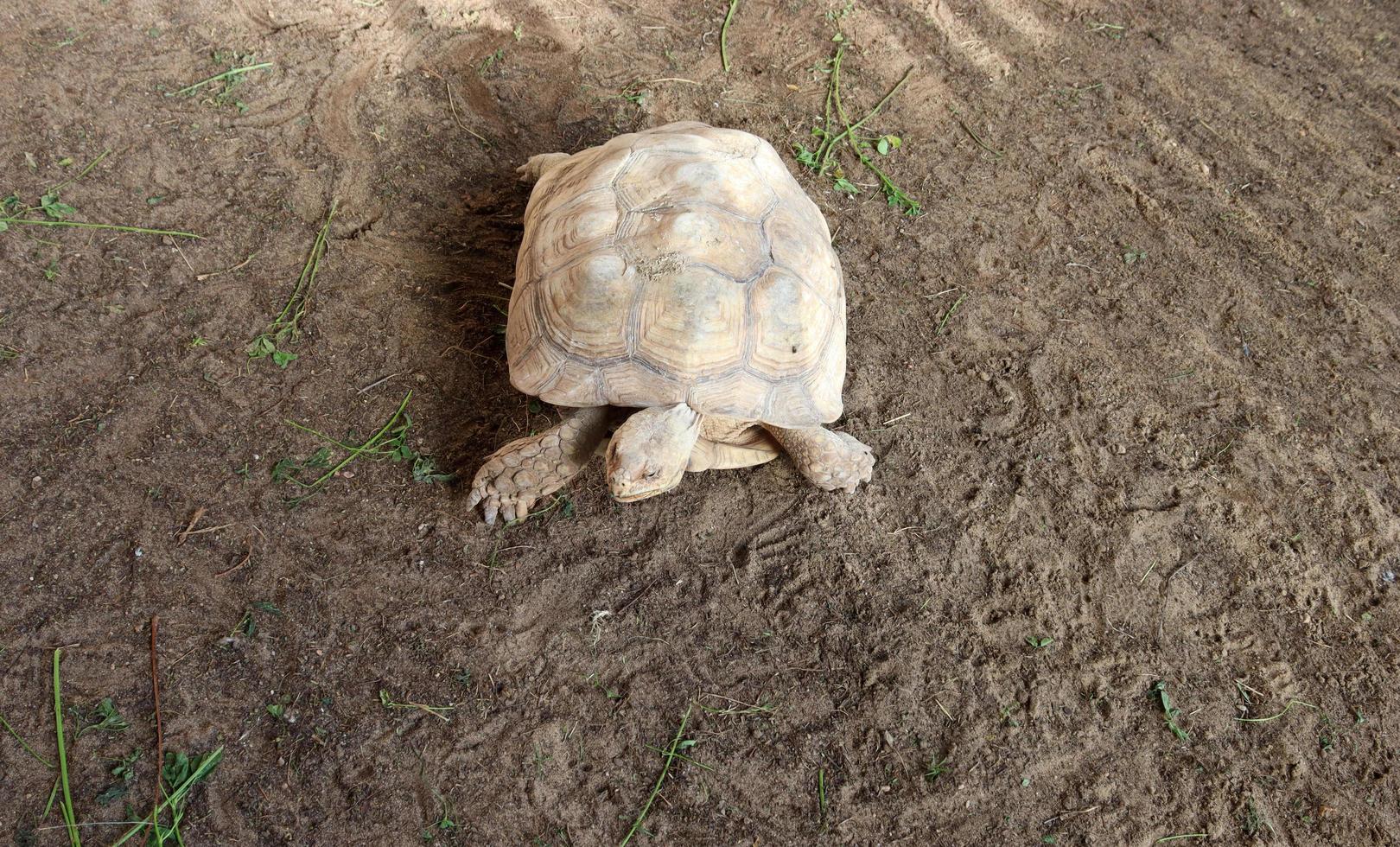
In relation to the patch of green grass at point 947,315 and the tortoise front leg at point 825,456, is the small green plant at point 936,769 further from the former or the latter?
the patch of green grass at point 947,315

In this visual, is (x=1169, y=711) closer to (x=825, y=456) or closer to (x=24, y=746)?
(x=825, y=456)

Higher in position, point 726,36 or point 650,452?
point 726,36

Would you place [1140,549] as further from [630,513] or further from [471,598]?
[471,598]

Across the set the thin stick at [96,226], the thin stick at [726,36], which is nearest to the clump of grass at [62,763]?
the thin stick at [96,226]

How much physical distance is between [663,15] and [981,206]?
7.75ft

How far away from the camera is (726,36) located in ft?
16.4

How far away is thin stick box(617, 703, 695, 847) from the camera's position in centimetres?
267

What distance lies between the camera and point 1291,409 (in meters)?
3.74

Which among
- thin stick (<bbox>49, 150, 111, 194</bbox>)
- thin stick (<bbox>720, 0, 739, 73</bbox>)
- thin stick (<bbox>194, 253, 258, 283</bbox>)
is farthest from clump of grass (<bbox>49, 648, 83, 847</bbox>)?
thin stick (<bbox>720, 0, 739, 73</bbox>)

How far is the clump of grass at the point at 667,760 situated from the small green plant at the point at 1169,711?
5.74 feet

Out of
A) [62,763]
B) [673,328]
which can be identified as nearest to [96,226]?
[62,763]

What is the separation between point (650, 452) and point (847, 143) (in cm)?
267

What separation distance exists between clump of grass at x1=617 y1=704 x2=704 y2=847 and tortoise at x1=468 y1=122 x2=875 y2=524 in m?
0.85

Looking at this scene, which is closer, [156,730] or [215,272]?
[156,730]
